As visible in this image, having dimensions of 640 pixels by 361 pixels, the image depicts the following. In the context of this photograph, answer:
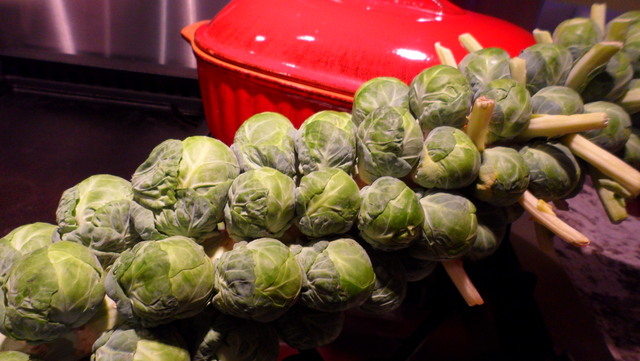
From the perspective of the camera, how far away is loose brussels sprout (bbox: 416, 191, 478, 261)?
911mm

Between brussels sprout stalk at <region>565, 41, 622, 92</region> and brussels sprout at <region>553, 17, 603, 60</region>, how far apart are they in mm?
71

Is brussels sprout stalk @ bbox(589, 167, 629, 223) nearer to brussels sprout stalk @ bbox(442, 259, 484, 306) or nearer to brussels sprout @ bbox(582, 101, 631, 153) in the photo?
brussels sprout @ bbox(582, 101, 631, 153)

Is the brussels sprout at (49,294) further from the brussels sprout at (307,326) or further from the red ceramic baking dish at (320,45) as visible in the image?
the red ceramic baking dish at (320,45)

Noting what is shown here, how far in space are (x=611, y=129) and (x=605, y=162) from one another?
0.33ft

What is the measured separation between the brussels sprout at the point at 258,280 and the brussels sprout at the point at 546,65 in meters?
0.76

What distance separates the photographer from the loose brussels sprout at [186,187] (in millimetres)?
891

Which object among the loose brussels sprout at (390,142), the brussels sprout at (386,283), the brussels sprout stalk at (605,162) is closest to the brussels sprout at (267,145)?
the loose brussels sprout at (390,142)

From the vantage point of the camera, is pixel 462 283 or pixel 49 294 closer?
pixel 49 294

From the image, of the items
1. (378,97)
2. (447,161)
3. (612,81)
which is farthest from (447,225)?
(612,81)

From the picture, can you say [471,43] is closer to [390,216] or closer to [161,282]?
[390,216]

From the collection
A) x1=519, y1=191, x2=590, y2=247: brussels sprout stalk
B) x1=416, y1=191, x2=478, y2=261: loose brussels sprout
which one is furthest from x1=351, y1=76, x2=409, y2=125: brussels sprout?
x1=519, y1=191, x2=590, y2=247: brussels sprout stalk

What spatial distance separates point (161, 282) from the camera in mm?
791

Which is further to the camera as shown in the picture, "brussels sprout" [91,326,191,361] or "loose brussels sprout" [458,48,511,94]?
"loose brussels sprout" [458,48,511,94]

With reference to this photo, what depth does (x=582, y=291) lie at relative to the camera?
6.39 ft
